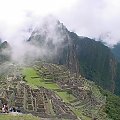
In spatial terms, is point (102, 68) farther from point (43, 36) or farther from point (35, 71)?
point (35, 71)

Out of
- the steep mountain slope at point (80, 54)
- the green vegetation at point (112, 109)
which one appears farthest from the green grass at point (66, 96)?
the steep mountain slope at point (80, 54)

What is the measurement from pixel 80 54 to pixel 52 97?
117 meters

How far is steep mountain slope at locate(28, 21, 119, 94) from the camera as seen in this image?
543ft

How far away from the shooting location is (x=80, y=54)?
184 m

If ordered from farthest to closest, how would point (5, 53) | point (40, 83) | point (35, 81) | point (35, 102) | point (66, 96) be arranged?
point (5, 53), point (35, 81), point (40, 83), point (66, 96), point (35, 102)

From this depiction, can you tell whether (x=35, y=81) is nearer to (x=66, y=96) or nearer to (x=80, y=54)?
(x=66, y=96)

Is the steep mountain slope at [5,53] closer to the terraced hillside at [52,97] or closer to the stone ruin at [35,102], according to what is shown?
the terraced hillside at [52,97]

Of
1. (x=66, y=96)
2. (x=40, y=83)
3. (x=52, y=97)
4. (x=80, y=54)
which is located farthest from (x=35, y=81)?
(x=80, y=54)

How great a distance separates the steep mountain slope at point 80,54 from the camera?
166 m

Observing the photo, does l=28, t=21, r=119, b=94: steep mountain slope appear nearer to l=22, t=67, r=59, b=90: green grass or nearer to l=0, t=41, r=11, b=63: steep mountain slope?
l=0, t=41, r=11, b=63: steep mountain slope

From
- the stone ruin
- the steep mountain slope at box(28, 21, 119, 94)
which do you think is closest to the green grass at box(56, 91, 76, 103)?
the stone ruin

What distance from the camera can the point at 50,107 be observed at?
5869 cm

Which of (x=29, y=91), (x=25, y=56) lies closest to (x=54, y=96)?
(x=29, y=91)

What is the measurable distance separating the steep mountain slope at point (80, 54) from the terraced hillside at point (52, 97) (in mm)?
67339
